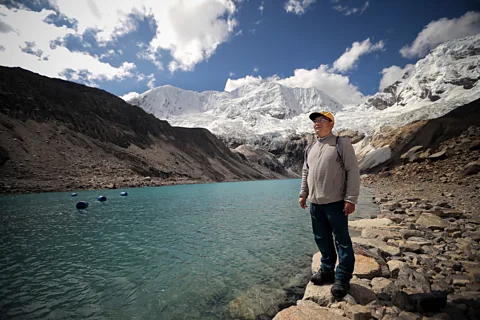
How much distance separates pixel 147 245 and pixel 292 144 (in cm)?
18289

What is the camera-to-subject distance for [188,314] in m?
4.32

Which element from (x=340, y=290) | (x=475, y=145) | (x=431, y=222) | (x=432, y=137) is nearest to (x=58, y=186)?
(x=340, y=290)

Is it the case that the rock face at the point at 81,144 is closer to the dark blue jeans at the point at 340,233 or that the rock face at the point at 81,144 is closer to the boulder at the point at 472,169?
the dark blue jeans at the point at 340,233

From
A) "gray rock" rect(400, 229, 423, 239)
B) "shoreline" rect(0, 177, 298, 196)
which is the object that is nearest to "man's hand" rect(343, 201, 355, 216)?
"gray rock" rect(400, 229, 423, 239)

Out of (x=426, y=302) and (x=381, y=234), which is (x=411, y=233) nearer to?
(x=381, y=234)

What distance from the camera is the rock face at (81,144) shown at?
38.5 m

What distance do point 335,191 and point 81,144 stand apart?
63878 mm

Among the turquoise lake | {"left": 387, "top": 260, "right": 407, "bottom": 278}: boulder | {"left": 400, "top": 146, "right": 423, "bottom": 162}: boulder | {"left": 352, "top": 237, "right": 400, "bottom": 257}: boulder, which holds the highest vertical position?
{"left": 400, "top": 146, "right": 423, "bottom": 162}: boulder

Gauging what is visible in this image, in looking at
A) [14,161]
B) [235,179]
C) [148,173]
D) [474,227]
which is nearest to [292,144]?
[235,179]

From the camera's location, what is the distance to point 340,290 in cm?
390

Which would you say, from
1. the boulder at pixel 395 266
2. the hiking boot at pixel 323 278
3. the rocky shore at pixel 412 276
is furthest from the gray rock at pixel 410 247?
the hiking boot at pixel 323 278

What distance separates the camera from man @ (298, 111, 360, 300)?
3.91m

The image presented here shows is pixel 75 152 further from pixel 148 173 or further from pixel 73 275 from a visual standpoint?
pixel 73 275

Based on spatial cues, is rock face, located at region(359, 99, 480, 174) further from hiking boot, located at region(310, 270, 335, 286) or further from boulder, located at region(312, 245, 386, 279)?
hiking boot, located at region(310, 270, 335, 286)
